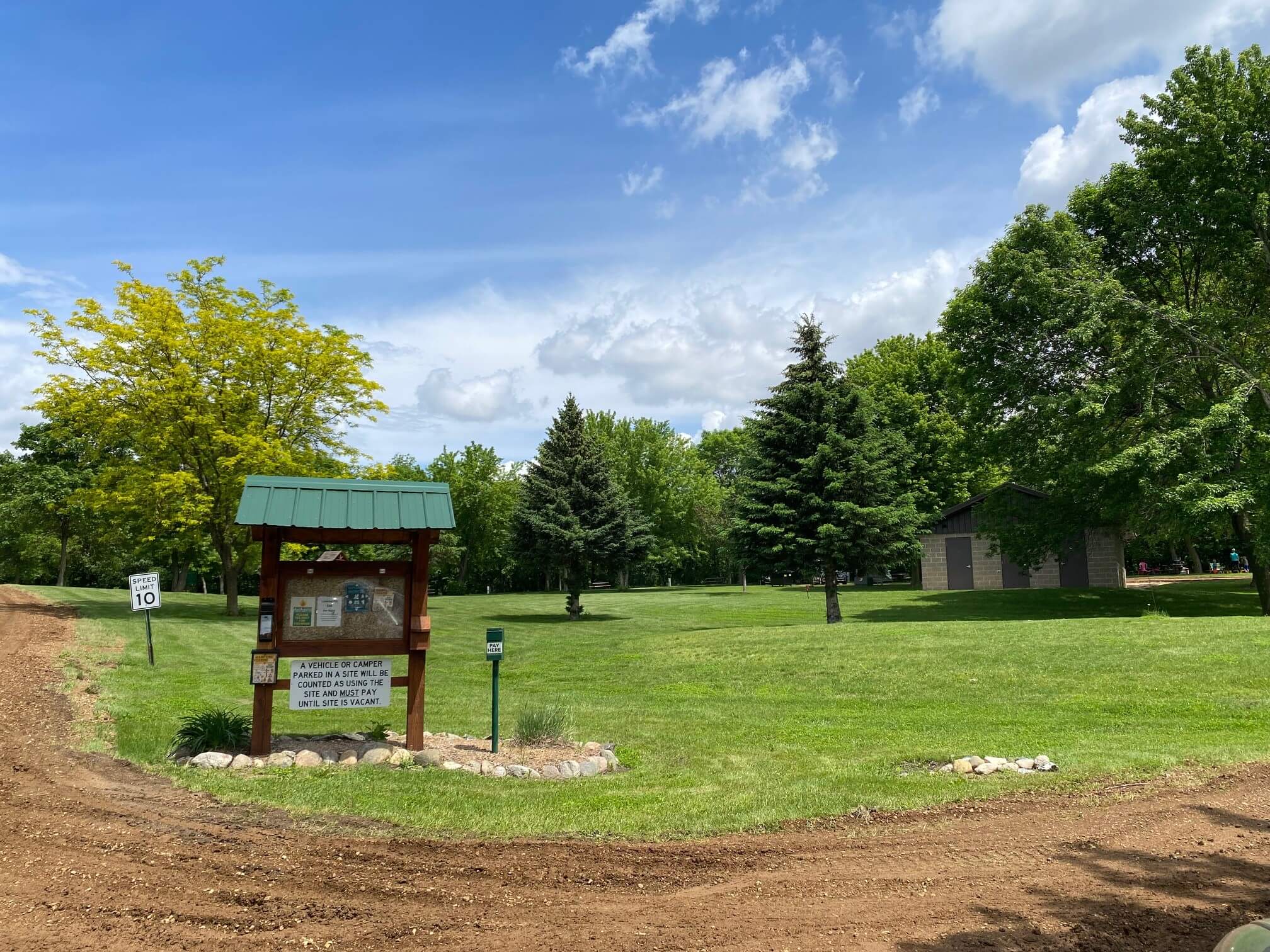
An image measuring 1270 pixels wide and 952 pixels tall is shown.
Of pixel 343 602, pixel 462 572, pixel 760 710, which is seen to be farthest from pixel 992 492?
pixel 462 572

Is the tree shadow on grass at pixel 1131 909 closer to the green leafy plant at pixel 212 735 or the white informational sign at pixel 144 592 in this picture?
the green leafy plant at pixel 212 735

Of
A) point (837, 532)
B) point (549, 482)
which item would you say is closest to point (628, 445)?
point (549, 482)

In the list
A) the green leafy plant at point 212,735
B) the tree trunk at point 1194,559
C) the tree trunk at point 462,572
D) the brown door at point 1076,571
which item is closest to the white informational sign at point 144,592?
the green leafy plant at point 212,735

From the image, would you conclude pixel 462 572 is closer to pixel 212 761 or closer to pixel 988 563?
pixel 988 563

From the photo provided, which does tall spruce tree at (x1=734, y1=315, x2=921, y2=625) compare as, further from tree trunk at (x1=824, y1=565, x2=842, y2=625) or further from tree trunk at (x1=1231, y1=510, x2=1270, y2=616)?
tree trunk at (x1=1231, y1=510, x2=1270, y2=616)

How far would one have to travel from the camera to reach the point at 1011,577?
40469mm

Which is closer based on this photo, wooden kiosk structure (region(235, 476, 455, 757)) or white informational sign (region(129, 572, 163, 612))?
wooden kiosk structure (region(235, 476, 455, 757))

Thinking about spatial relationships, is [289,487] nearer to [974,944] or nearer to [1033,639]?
[974,944]

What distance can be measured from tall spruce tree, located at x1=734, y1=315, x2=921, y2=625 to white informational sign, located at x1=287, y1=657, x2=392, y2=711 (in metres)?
16.3

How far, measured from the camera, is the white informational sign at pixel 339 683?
8.99 metres

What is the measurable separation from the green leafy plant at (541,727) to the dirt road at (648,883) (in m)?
3.51

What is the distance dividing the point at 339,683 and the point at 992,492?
1136 inches

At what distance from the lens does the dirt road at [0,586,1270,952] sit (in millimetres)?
4406

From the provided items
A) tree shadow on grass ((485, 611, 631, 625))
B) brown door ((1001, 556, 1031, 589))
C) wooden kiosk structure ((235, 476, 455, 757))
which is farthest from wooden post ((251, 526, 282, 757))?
brown door ((1001, 556, 1031, 589))
